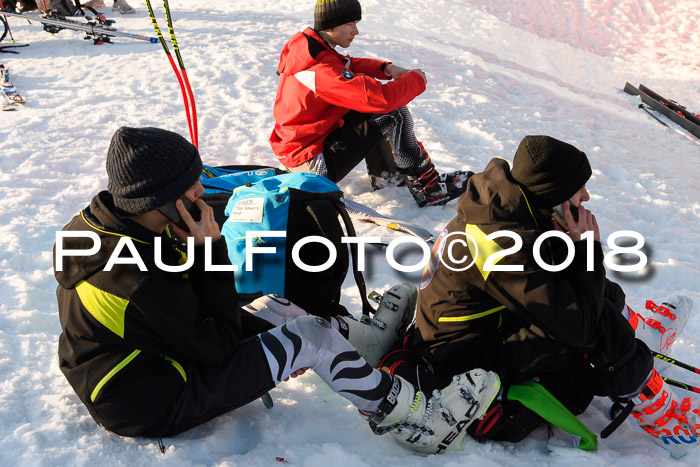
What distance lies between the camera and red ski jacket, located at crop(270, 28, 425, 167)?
3895 millimetres

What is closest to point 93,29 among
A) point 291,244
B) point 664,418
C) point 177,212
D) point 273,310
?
point 291,244

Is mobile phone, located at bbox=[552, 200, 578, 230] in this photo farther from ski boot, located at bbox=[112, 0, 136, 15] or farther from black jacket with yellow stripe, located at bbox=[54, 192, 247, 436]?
ski boot, located at bbox=[112, 0, 136, 15]

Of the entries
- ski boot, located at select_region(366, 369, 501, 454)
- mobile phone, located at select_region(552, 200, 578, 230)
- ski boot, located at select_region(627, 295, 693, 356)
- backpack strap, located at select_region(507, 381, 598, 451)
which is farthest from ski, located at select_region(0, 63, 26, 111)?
ski boot, located at select_region(627, 295, 693, 356)

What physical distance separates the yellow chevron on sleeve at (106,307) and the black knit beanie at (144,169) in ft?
0.96

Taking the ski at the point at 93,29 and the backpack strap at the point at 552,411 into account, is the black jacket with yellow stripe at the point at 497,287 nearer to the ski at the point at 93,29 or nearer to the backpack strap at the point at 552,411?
the backpack strap at the point at 552,411

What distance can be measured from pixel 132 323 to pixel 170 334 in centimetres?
13

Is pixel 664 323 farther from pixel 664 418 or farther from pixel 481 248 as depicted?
pixel 481 248

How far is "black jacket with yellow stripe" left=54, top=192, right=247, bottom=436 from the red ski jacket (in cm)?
211

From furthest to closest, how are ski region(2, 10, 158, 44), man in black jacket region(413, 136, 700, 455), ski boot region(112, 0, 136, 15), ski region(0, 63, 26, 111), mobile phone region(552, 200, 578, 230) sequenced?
1. ski boot region(112, 0, 136, 15)
2. ski region(2, 10, 158, 44)
3. ski region(0, 63, 26, 111)
4. mobile phone region(552, 200, 578, 230)
5. man in black jacket region(413, 136, 700, 455)

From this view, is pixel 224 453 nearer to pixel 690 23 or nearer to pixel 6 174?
pixel 6 174

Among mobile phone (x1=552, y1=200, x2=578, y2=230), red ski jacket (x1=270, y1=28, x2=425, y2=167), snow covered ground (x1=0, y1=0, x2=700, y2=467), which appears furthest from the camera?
red ski jacket (x1=270, y1=28, x2=425, y2=167)

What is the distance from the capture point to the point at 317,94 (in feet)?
13.1

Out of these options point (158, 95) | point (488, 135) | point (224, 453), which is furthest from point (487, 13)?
point (224, 453)

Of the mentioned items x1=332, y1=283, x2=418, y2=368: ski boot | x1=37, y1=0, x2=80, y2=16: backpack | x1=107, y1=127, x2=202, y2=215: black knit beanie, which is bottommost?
x1=37, y1=0, x2=80, y2=16: backpack
